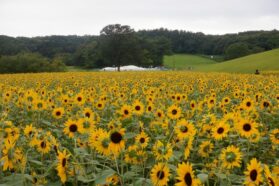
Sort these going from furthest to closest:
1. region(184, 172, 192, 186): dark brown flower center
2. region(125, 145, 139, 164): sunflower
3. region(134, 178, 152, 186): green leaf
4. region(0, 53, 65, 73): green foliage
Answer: region(0, 53, 65, 73): green foliage, region(125, 145, 139, 164): sunflower, region(134, 178, 152, 186): green leaf, region(184, 172, 192, 186): dark brown flower center

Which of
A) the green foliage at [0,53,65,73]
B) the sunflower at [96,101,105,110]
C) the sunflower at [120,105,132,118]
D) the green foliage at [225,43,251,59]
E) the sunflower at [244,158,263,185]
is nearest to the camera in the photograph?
the sunflower at [244,158,263,185]

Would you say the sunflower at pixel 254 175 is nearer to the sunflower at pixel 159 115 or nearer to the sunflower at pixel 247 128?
the sunflower at pixel 247 128

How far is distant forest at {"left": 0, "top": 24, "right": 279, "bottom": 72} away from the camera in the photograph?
2685 inches

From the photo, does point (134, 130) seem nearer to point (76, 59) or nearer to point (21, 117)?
point (21, 117)

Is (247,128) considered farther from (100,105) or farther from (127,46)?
(127,46)

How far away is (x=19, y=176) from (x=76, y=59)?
76900mm

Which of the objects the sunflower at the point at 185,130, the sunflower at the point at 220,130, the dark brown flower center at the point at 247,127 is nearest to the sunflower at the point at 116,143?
the sunflower at the point at 185,130

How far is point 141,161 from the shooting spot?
3.18 metres

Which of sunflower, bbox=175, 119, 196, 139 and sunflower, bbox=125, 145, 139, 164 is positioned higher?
sunflower, bbox=175, 119, 196, 139

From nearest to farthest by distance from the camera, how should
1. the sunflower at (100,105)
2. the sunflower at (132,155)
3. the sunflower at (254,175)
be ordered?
the sunflower at (254,175) < the sunflower at (132,155) < the sunflower at (100,105)

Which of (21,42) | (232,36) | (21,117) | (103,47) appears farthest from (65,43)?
(21,117)

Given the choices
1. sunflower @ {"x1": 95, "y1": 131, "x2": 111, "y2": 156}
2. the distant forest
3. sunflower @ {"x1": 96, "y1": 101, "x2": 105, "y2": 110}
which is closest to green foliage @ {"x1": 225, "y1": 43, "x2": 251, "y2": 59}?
the distant forest

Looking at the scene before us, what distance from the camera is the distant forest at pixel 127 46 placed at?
68.2 m

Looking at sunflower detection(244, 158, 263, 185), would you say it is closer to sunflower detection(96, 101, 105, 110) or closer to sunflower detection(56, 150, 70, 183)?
sunflower detection(56, 150, 70, 183)
